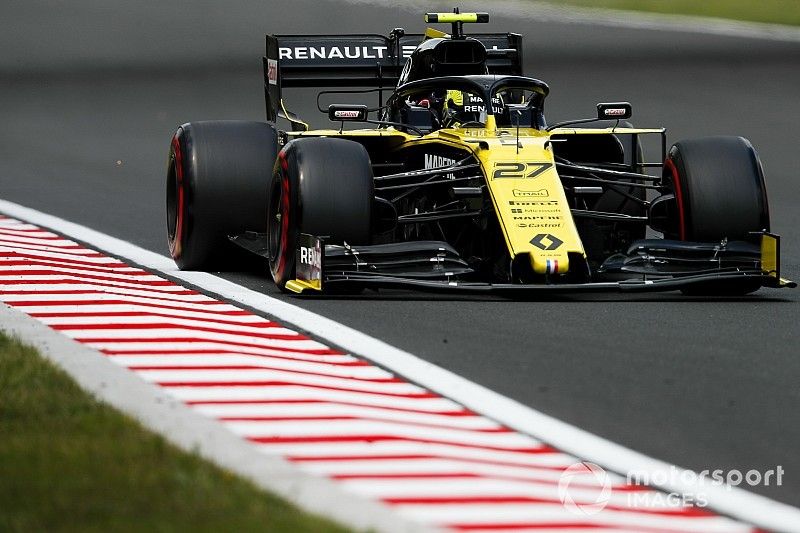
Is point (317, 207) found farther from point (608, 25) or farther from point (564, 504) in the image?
point (608, 25)

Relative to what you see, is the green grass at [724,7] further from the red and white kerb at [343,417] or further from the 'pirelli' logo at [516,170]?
the red and white kerb at [343,417]

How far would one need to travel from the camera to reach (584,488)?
5.69m

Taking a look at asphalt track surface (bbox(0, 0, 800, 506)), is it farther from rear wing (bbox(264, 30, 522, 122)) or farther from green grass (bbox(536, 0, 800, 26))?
green grass (bbox(536, 0, 800, 26))

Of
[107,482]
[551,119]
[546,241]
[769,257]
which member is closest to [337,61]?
[546,241]

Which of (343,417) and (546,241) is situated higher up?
(546,241)

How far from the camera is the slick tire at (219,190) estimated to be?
11.7 metres

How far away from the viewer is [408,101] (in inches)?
485

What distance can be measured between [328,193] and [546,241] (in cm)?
132

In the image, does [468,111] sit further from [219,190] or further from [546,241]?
[546,241]

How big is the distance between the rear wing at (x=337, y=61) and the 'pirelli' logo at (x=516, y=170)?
11.4 ft

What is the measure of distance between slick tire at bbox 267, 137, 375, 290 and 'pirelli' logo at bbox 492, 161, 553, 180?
0.74 metres

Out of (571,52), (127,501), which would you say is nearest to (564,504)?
(127,501)

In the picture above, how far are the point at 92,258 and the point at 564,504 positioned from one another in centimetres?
746

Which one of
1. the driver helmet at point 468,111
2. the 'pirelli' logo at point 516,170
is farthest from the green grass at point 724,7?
the 'pirelli' logo at point 516,170
